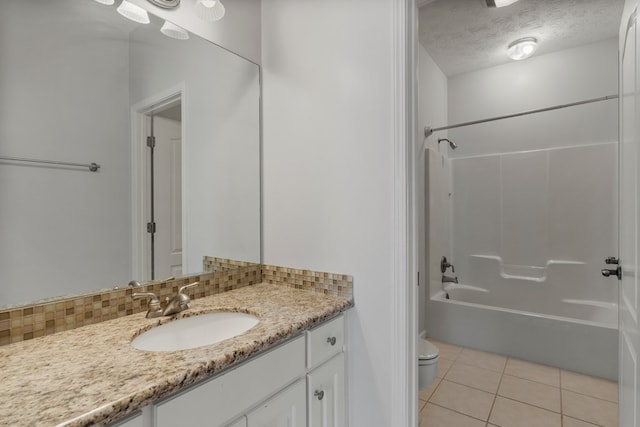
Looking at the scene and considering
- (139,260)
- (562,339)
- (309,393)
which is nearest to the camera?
(309,393)

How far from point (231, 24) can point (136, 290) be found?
131 centimetres

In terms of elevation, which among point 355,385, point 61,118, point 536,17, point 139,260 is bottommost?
point 355,385

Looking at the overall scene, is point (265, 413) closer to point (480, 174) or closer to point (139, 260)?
point (139, 260)

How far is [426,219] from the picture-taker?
2779 millimetres

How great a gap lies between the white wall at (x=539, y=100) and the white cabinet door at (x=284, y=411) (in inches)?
119

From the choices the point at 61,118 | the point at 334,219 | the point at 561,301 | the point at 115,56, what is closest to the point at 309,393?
the point at 334,219

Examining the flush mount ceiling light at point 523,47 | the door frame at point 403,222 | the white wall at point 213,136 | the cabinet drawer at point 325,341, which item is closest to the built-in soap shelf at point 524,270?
the flush mount ceiling light at point 523,47

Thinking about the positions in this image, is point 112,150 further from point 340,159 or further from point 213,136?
point 340,159

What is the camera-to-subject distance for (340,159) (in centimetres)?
138

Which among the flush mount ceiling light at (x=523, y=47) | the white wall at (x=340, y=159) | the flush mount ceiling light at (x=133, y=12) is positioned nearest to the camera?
the flush mount ceiling light at (x=133, y=12)

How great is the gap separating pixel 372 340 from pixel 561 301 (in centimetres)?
248

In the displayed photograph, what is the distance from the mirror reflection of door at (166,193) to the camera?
4.18 ft

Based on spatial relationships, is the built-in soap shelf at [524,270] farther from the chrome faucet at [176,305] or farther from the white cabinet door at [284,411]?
the chrome faucet at [176,305]

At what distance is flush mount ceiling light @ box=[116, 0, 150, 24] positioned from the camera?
1.16 m
